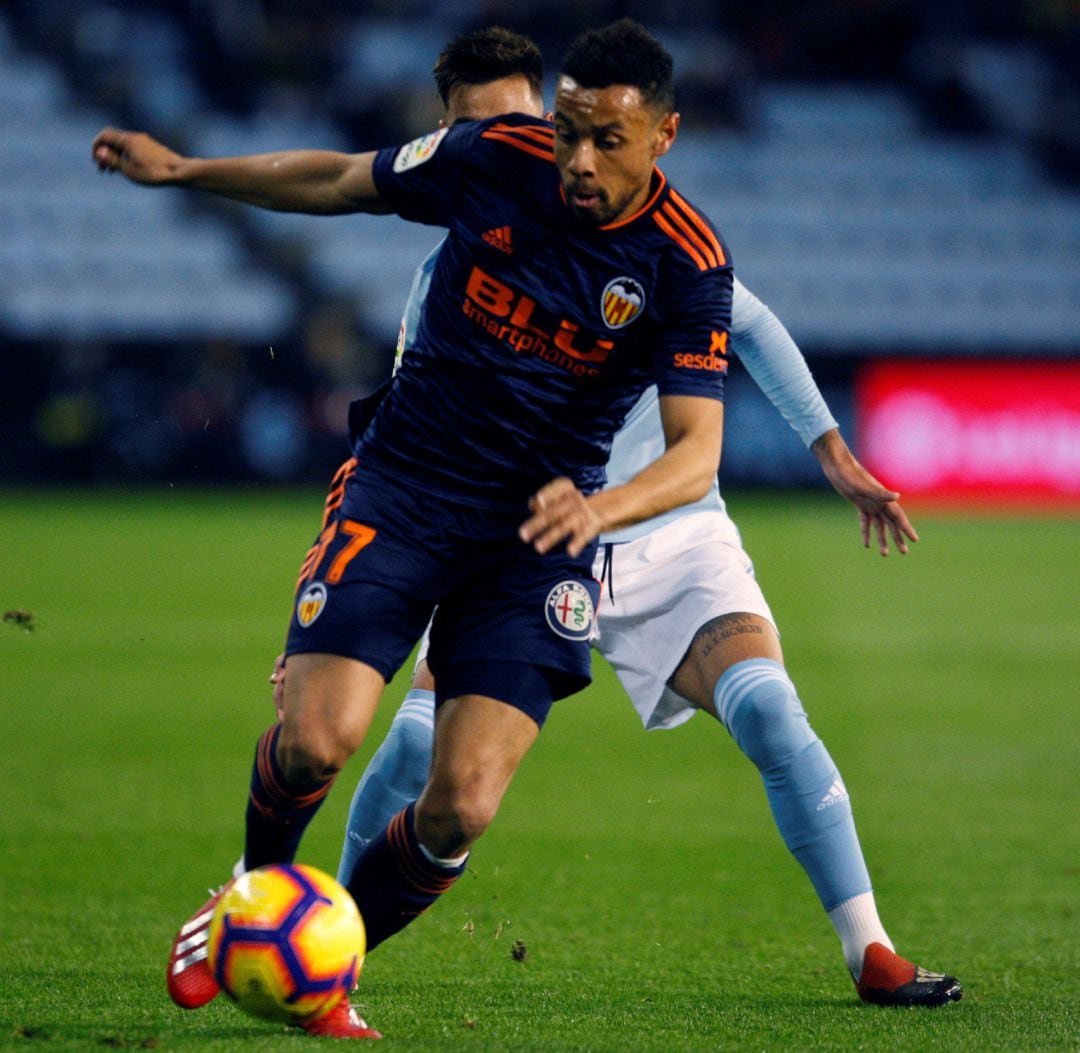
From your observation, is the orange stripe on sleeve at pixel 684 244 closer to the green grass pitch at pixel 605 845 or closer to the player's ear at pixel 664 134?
the player's ear at pixel 664 134

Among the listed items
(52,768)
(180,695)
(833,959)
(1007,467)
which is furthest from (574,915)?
(1007,467)

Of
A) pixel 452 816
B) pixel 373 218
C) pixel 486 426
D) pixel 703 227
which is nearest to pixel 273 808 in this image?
pixel 452 816

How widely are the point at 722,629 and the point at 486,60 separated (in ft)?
5.49

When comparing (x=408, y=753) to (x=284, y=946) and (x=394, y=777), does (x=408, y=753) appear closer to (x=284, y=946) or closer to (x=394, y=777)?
(x=394, y=777)

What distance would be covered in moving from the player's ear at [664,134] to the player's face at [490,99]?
36.0 inches

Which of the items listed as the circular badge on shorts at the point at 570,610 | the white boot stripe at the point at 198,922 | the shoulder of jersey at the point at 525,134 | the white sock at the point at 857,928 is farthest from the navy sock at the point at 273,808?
the shoulder of jersey at the point at 525,134

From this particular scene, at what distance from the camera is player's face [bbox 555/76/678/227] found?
3.76 metres

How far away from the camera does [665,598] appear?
4.79 meters

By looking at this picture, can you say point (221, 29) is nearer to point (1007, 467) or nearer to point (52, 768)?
point (1007, 467)

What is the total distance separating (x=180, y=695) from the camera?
10047mm

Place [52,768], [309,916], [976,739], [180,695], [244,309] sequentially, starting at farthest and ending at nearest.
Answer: [244,309] < [180,695] < [976,739] < [52,768] < [309,916]

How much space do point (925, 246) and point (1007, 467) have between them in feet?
20.5

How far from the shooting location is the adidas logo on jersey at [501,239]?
3.96 meters

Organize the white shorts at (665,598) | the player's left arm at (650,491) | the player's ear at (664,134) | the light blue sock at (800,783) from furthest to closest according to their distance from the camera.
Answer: the white shorts at (665,598)
the light blue sock at (800,783)
the player's ear at (664,134)
the player's left arm at (650,491)
